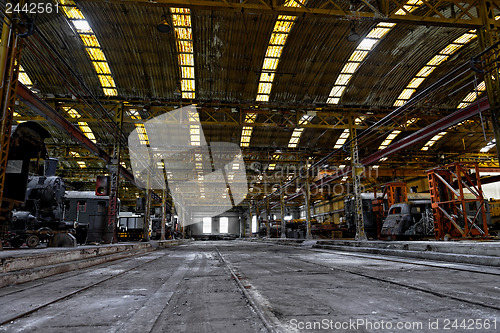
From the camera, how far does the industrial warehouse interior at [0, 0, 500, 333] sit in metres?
2.75

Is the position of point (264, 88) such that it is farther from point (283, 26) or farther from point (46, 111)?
point (46, 111)

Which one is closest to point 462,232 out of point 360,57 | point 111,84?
point 360,57

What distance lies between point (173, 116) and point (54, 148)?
10321 mm

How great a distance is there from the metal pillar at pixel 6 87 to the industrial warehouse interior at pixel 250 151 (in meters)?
0.04

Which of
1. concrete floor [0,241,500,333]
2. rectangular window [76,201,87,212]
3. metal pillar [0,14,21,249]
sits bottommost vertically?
concrete floor [0,241,500,333]

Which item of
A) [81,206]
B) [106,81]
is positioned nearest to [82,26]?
[106,81]

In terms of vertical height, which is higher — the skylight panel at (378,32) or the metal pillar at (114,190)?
the skylight panel at (378,32)

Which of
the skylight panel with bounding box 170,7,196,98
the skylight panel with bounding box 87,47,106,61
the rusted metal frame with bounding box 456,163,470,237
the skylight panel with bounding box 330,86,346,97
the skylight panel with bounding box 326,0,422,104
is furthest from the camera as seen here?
the skylight panel with bounding box 330,86,346,97

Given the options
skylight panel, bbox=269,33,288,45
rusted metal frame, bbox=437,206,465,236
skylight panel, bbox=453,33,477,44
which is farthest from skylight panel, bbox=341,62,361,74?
rusted metal frame, bbox=437,206,465,236

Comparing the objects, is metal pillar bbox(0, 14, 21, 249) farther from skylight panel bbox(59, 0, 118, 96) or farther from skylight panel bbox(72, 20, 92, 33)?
skylight panel bbox(72, 20, 92, 33)

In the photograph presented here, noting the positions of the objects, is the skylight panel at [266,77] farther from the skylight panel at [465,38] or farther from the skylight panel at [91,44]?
the skylight panel at [465,38]

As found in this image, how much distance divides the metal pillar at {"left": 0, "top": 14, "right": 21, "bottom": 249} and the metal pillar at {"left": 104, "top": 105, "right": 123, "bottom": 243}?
8.22 metres

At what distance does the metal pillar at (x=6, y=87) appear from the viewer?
Answer: 6102 mm

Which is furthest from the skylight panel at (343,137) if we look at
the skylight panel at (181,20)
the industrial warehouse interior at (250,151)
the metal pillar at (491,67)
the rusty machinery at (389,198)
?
the skylight panel at (181,20)
